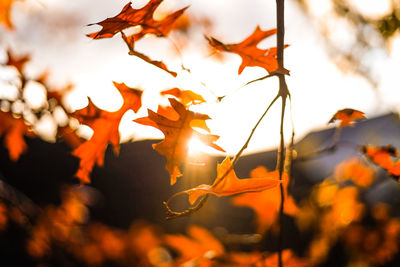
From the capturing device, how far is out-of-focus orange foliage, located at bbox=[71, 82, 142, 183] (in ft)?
3.28

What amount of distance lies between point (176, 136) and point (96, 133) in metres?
0.33

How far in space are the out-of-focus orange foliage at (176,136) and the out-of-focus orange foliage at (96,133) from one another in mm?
180

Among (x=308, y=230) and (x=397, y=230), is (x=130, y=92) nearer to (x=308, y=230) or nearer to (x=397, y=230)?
(x=308, y=230)

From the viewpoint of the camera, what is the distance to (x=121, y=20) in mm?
849

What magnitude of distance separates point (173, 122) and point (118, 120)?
26 centimetres

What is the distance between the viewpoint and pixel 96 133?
1.04 m

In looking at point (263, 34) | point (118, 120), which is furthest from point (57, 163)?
point (263, 34)

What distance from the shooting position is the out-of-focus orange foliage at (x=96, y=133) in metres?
1.00

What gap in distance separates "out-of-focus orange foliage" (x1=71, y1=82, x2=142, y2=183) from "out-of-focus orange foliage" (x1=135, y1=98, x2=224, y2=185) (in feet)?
0.59

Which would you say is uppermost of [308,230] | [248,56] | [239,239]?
[248,56]

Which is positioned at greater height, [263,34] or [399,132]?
[263,34]

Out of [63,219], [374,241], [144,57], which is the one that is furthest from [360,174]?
[144,57]

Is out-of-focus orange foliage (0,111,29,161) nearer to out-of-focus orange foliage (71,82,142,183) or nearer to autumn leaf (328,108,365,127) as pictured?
out-of-focus orange foliage (71,82,142,183)

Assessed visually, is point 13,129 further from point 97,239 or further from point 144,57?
point 97,239
